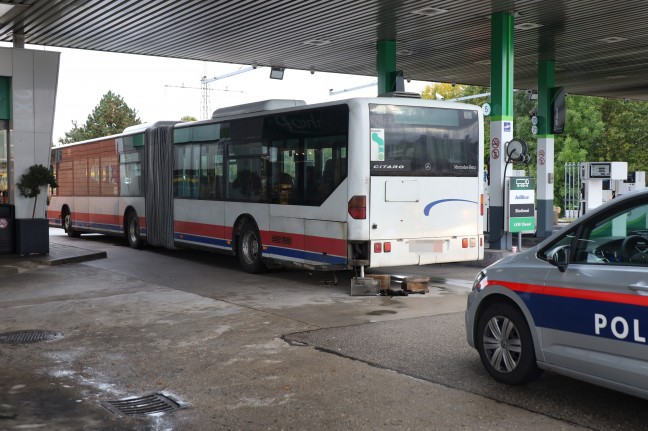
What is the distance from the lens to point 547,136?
71.4 feet

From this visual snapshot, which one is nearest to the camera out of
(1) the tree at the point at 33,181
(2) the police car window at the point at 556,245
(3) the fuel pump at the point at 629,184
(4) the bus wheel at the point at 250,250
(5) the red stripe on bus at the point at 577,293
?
→ (5) the red stripe on bus at the point at 577,293

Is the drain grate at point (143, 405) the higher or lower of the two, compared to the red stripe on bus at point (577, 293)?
lower

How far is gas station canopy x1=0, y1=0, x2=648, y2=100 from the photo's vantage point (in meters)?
16.0

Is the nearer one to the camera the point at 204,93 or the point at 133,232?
the point at 133,232

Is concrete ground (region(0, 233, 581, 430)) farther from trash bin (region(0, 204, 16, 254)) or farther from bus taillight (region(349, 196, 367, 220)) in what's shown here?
trash bin (region(0, 204, 16, 254))

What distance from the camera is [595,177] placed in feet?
87.9

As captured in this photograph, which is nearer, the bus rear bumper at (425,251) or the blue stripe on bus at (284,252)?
the bus rear bumper at (425,251)

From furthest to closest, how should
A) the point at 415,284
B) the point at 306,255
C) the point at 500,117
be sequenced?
1. the point at 500,117
2. the point at 306,255
3. the point at 415,284

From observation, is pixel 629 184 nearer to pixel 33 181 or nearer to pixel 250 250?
pixel 250 250

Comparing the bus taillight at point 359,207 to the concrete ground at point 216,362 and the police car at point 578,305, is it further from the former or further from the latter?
the police car at point 578,305

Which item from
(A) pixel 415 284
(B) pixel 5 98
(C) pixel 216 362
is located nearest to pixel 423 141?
(A) pixel 415 284

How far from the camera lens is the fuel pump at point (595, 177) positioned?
87.7 ft

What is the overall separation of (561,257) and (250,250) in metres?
9.12

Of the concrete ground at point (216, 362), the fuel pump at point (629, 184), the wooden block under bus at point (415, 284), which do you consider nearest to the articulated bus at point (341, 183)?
the wooden block under bus at point (415, 284)
